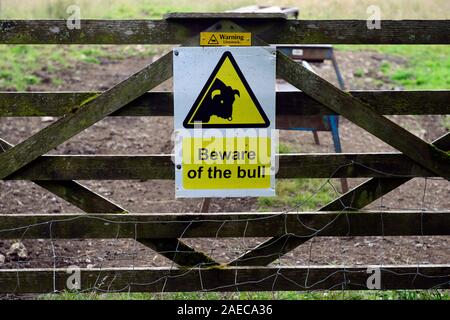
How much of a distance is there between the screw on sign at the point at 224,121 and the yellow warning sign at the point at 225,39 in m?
0.04

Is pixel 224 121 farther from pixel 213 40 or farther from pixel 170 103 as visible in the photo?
pixel 213 40

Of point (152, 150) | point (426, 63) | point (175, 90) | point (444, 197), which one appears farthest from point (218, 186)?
point (426, 63)

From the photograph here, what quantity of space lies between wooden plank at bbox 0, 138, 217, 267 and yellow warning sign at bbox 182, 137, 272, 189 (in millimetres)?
562

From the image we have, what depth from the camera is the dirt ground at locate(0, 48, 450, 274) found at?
6766 mm

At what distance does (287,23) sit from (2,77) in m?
9.40

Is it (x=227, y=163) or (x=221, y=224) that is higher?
(x=227, y=163)

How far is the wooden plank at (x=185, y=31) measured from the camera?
474 cm

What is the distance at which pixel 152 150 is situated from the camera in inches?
397

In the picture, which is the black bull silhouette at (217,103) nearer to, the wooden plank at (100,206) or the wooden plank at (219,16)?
the wooden plank at (219,16)

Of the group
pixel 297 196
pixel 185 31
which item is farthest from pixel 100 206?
pixel 297 196

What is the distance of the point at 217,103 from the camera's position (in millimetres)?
4848

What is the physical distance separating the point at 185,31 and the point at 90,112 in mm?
→ 847

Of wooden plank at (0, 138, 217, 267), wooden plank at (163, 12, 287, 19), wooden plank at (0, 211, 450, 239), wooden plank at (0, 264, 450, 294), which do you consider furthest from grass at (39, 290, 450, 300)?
wooden plank at (163, 12, 287, 19)
